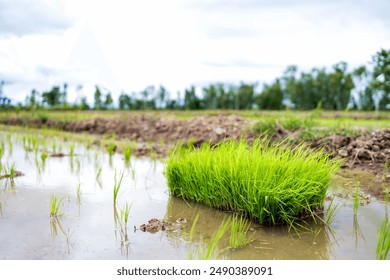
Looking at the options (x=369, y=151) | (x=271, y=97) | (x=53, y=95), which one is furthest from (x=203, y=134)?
(x=271, y=97)

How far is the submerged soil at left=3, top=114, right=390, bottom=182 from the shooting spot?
5.42 metres

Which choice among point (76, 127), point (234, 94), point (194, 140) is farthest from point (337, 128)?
point (234, 94)

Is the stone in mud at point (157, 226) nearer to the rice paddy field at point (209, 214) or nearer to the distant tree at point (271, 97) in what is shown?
A: the rice paddy field at point (209, 214)

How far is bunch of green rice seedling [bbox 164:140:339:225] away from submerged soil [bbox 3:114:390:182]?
14.0 inches

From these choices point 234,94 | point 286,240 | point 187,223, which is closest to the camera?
point 286,240

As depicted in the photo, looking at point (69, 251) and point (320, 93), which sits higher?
point (320, 93)

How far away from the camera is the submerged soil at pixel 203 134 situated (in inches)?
213

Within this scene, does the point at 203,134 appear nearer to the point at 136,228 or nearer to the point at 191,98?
the point at 136,228

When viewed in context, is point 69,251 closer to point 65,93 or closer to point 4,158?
point 4,158

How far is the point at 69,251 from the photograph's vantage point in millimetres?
2791

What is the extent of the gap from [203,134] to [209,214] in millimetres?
4358

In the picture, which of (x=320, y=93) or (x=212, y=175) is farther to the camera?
(x=320, y=93)
